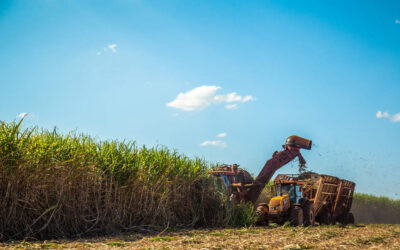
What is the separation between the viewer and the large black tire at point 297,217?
13.7 metres

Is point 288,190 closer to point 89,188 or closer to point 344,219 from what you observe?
point 344,219

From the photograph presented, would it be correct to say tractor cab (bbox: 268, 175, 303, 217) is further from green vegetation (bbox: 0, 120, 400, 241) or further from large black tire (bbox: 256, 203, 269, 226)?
green vegetation (bbox: 0, 120, 400, 241)

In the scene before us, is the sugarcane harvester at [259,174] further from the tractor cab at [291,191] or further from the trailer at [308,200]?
the tractor cab at [291,191]

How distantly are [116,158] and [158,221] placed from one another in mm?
2286

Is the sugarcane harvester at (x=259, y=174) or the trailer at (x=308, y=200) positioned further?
the sugarcane harvester at (x=259, y=174)

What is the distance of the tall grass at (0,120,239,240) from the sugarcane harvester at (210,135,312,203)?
7.33 ft

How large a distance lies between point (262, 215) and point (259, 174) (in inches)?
92.3

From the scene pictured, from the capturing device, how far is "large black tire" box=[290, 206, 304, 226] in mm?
13656

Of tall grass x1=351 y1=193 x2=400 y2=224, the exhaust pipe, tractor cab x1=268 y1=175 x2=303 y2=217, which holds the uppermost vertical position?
the exhaust pipe

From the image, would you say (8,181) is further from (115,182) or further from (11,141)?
(115,182)

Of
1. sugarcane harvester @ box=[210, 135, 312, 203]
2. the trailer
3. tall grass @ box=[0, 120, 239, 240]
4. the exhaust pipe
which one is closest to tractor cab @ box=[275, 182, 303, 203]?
the trailer

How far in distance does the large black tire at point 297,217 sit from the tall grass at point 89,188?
97.5 inches

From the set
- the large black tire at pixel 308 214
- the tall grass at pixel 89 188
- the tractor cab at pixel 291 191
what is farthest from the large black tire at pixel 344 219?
the tall grass at pixel 89 188

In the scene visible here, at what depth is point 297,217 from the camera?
13.6 metres
